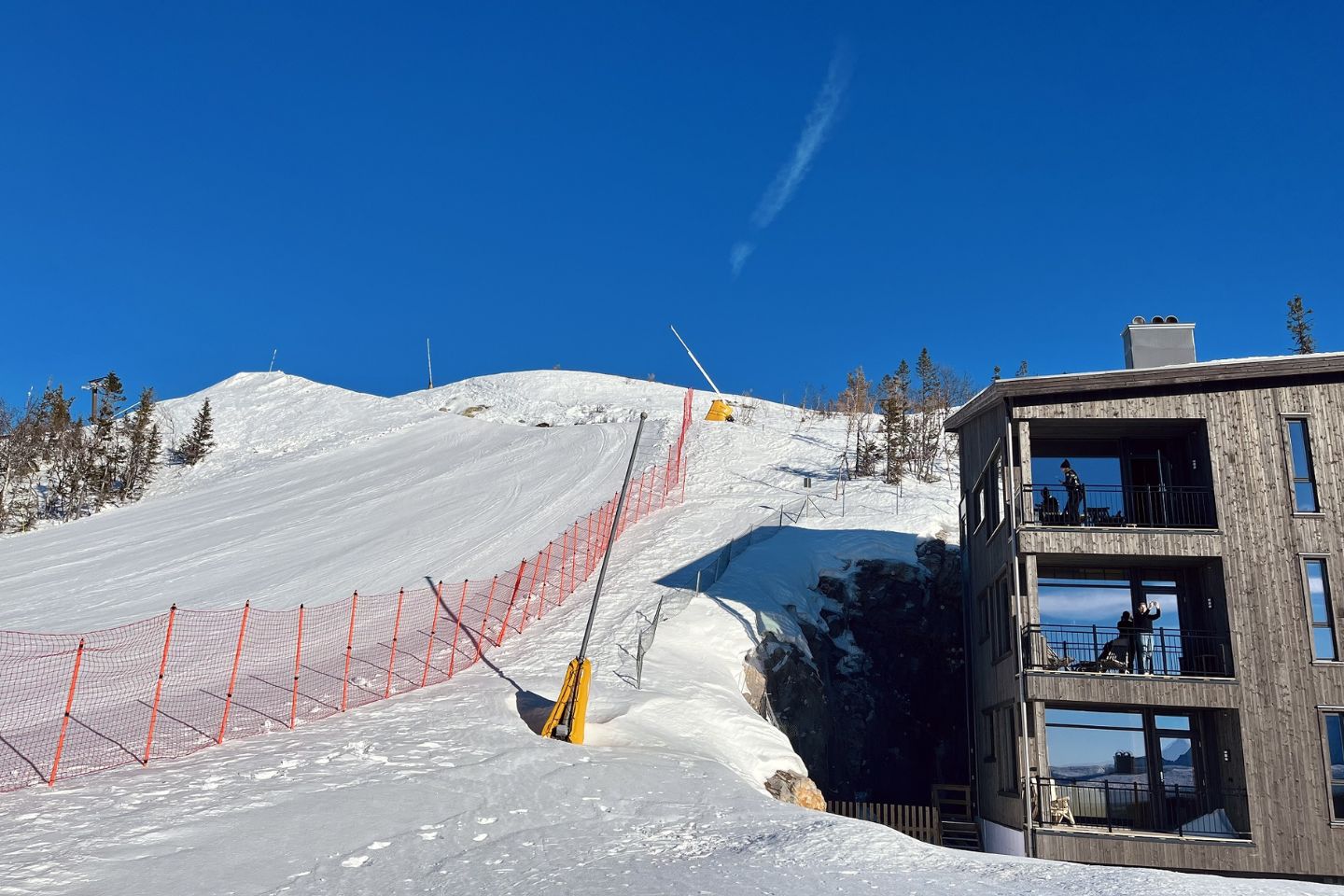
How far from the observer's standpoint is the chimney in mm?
24516

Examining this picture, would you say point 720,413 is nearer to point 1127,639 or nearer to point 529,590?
point 529,590

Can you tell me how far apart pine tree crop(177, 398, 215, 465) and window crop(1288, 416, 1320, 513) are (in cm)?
4877

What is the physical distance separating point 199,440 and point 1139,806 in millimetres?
48281

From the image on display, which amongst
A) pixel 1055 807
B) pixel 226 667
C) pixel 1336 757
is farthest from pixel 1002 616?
pixel 226 667

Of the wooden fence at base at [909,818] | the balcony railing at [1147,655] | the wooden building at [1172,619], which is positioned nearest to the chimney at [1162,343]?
the wooden building at [1172,619]

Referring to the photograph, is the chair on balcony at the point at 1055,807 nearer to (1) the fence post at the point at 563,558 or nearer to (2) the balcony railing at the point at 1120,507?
(2) the balcony railing at the point at 1120,507

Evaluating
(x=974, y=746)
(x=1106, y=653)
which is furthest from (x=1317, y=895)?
(x=974, y=746)

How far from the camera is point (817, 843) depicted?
12.6 metres

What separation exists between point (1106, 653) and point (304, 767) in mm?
15752

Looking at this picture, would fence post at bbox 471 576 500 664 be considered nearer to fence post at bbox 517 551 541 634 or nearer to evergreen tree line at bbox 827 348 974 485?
fence post at bbox 517 551 541 634

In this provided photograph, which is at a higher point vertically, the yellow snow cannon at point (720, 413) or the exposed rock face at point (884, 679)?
the yellow snow cannon at point (720, 413)

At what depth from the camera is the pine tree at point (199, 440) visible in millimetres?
51688

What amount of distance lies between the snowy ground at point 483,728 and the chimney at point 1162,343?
1022 cm

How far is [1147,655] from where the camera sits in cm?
2086
